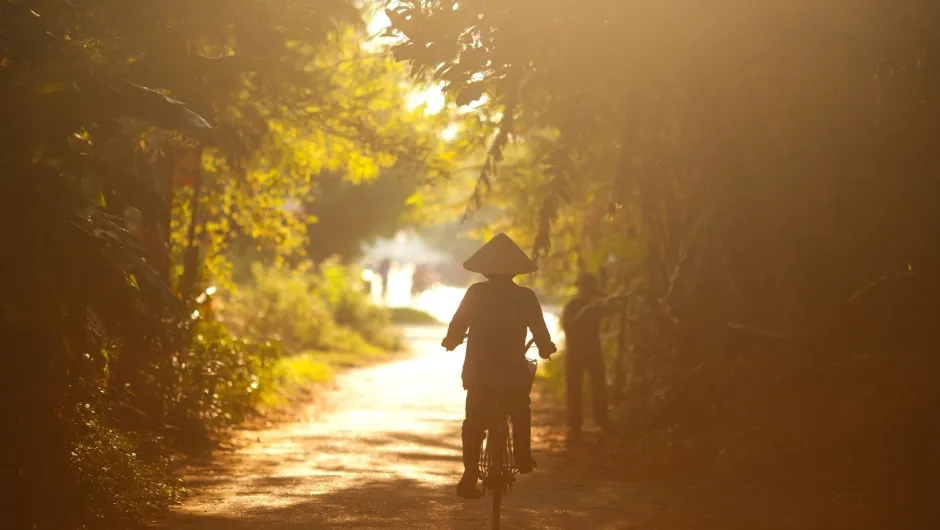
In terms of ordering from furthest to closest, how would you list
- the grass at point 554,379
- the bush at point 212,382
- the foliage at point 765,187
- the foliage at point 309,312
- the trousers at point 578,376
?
the foliage at point 309,312 → the grass at point 554,379 → the trousers at point 578,376 → the bush at point 212,382 → the foliage at point 765,187

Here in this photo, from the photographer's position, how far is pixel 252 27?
10.9 m

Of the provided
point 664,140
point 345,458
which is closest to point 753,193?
point 664,140

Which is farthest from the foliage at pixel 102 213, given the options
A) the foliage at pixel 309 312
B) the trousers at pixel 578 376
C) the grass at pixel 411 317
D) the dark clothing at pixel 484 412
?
the grass at pixel 411 317

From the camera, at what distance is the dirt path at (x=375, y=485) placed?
8.85m

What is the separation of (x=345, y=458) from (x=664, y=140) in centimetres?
472

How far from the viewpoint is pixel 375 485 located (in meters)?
10.5

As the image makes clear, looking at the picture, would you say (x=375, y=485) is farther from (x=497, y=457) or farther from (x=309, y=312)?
(x=309, y=312)

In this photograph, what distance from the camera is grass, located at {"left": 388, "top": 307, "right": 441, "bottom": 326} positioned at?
49250 millimetres

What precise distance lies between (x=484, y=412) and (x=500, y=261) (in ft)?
3.41

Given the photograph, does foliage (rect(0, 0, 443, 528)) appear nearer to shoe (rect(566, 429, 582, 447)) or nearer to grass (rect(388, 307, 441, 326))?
shoe (rect(566, 429, 582, 447))

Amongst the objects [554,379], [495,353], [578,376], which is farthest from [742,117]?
[554,379]

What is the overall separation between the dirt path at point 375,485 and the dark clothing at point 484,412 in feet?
2.51

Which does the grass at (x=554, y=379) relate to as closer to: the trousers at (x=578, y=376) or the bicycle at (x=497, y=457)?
the trousers at (x=578, y=376)

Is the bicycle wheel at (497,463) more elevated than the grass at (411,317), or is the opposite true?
the grass at (411,317)
